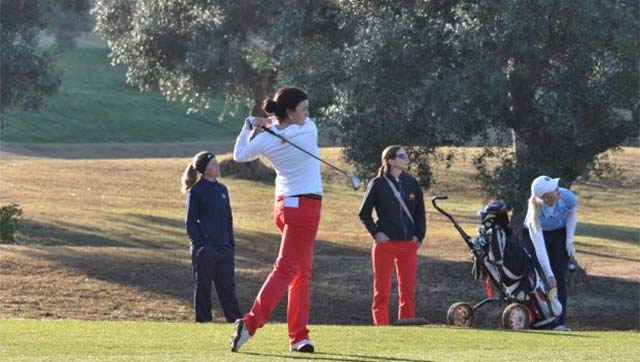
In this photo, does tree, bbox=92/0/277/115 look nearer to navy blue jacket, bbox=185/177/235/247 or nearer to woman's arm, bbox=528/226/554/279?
navy blue jacket, bbox=185/177/235/247

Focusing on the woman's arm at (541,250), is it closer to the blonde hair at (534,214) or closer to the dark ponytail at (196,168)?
the blonde hair at (534,214)

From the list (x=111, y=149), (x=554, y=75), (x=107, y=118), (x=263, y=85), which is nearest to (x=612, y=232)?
(x=263, y=85)

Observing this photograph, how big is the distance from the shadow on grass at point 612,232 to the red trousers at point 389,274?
17651 millimetres

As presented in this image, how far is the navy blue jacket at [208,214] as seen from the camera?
1464cm

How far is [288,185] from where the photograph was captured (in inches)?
408

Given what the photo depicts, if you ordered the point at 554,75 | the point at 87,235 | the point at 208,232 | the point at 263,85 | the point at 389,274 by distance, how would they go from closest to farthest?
the point at 389,274, the point at 208,232, the point at 554,75, the point at 87,235, the point at 263,85

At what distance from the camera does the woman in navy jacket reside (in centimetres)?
1463

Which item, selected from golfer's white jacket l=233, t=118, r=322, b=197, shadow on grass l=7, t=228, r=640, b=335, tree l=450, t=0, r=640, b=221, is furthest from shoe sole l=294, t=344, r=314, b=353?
tree l=450, t=0, r=640, b=221

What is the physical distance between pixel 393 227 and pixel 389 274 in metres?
0.52

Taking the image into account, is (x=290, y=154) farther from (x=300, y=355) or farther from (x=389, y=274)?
(x=389, y=274)

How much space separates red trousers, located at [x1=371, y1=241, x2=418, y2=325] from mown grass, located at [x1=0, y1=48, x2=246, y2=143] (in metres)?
43.8

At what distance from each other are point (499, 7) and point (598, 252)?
10451mm

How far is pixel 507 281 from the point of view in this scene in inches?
611

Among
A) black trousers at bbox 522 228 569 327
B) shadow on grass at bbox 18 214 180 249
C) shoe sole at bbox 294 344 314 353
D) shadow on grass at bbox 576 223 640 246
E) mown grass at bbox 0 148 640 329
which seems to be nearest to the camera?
shoe sole at bbox 294 344 314 353
